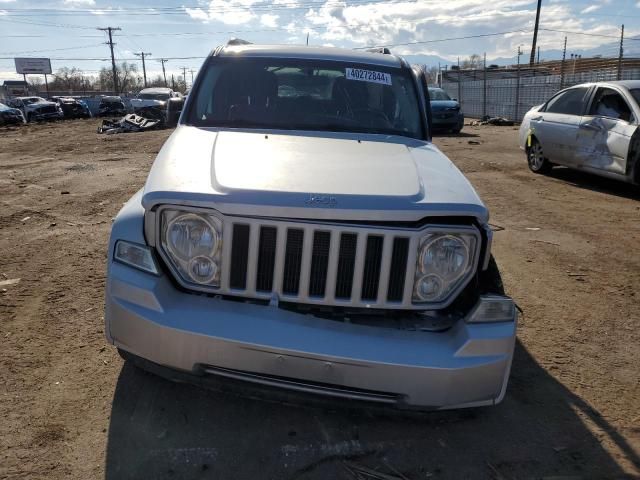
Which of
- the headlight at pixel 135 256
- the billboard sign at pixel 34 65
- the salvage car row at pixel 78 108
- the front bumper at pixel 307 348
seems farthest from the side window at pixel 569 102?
the billboard sign at pixel 34 65

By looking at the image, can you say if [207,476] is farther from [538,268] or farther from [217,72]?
[538,268]

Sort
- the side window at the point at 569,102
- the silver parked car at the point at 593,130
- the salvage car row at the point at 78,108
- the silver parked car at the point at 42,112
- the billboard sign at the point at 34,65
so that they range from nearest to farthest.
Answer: the silver parked car at the point at 593,130
the side window at the point at 569,102
the salvage car row at the point at 78,108
the silver parked car at the point at 42,112
the billboard sign at the point at 34,65

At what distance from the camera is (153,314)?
2.43m

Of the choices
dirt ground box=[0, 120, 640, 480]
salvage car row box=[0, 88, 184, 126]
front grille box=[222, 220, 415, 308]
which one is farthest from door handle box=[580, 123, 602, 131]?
salvage car row box=[0, 88, 184, 126]

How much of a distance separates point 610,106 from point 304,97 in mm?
6763

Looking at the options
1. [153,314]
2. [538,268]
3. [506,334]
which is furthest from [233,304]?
[538,268]

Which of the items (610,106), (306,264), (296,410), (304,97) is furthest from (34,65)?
(306,264)

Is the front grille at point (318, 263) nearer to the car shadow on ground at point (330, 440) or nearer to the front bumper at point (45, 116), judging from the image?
the car shadow on ground at point (330, 440)

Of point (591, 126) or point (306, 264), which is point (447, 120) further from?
point (306, 264)

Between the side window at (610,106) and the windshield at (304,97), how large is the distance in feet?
19.1

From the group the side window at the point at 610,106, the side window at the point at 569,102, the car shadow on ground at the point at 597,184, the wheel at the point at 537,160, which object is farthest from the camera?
the wheel at the point at 537,160

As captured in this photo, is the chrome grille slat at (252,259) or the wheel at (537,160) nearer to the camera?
the chrome grille slat at (252,259)

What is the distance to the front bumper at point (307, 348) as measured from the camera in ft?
7.73

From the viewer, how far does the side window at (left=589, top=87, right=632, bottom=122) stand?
846cm
